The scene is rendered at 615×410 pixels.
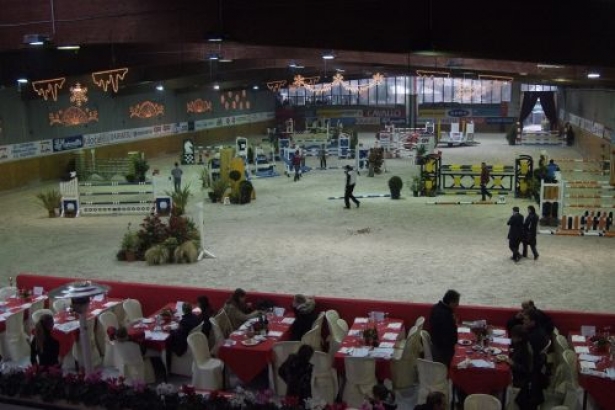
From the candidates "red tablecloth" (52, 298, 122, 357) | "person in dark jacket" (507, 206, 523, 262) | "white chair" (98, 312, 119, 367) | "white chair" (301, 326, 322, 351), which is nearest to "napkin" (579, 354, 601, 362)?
"white chair" (301, 326, 322, 351)

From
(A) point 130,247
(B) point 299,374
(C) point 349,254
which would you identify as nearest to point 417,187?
(C) point 349,254

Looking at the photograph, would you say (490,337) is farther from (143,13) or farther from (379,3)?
(143,13)

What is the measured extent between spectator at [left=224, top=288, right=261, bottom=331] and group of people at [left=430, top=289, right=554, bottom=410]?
2.56 metres

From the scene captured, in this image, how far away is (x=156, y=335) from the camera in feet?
29.5

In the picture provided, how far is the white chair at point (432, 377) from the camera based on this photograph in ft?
25.0

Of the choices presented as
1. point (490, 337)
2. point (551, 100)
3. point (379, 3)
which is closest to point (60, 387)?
point (490, 337)

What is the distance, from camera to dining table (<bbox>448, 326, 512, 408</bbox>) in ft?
24.9

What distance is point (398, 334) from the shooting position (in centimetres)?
884

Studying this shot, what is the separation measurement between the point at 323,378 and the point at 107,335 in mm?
3125

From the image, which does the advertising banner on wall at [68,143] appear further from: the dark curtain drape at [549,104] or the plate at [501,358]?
the dark curtain drape at [549,104]

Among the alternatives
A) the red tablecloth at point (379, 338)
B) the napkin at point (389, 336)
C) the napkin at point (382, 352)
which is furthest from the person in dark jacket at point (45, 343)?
the napkin at point (389, 336)

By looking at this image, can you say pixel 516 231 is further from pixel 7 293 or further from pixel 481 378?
pixel 7 293

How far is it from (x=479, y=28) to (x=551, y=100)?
1527 inches

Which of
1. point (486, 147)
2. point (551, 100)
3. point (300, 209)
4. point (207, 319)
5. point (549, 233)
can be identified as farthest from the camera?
point (551, 100)
